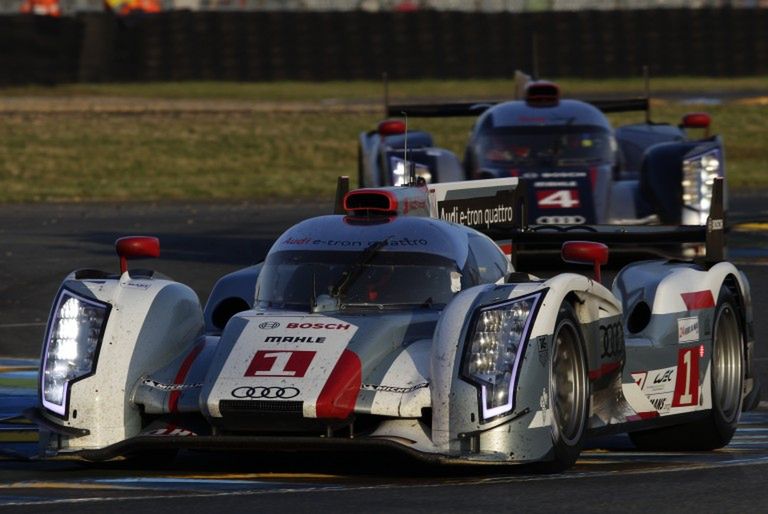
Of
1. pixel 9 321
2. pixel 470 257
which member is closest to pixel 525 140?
pixel 9 321

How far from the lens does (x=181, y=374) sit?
8.54 meters

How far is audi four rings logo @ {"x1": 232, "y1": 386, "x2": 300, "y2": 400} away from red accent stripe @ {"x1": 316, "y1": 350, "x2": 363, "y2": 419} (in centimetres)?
13

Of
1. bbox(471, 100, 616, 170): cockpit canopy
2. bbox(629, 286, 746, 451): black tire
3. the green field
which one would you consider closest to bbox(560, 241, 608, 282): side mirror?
bbox(629, 286, 746, 451): black tire

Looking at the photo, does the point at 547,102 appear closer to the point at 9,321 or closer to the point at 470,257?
the point at 9,321

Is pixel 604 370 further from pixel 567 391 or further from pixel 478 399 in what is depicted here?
pixel 478 399

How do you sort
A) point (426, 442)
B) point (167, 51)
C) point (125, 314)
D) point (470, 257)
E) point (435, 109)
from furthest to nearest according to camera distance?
point (167, 51) → point (435, 109) → point (470, 257) → point (125, 314) → point (426, 442)

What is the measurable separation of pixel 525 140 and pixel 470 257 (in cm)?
1020

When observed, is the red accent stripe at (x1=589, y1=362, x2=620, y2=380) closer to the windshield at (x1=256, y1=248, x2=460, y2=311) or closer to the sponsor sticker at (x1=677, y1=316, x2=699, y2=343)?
the sponsor sticker at (x1=677, y1=316, x2=699, y2=343)

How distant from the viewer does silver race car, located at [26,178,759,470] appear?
7949 millimetres

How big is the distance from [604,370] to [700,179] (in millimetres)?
9568

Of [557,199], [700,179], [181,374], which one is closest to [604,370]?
[181,374]

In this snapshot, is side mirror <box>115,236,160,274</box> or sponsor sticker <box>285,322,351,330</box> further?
side mirror <box>115,236,160,274</box>

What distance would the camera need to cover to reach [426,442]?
7957 mm

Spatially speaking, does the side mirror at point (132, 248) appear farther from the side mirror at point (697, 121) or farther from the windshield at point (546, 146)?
the side mirror at point (697, 121)
